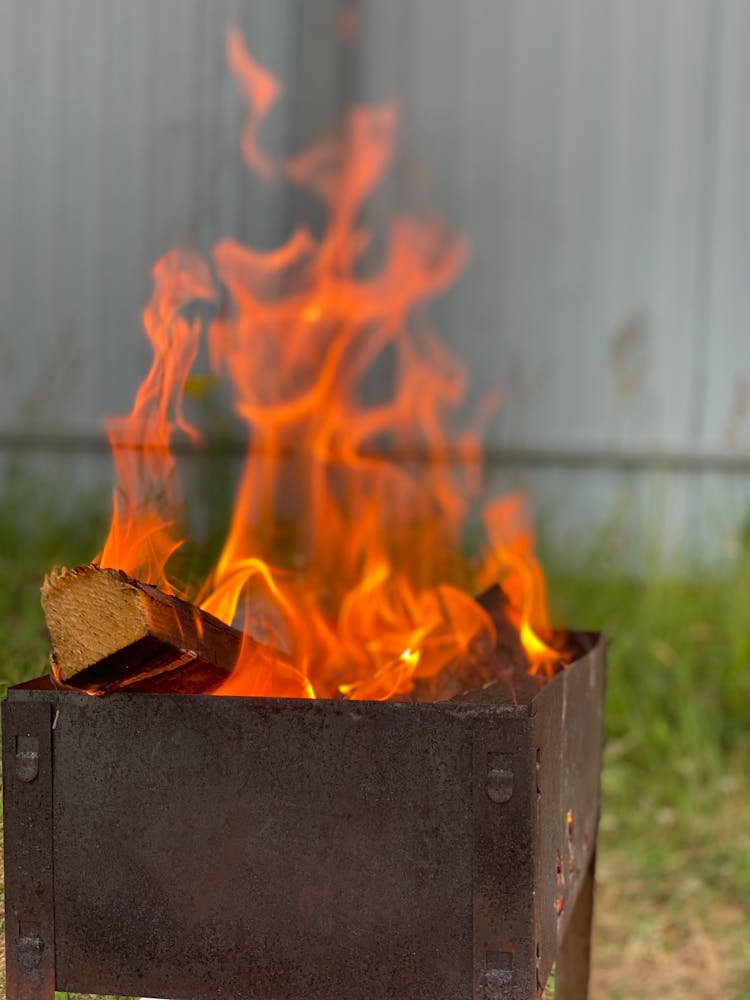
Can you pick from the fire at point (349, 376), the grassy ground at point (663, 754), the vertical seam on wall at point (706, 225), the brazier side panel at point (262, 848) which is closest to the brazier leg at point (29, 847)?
the brazier side panel at point (262, 848)

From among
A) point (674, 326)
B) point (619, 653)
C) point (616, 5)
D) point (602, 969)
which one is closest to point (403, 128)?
point (616, 5)

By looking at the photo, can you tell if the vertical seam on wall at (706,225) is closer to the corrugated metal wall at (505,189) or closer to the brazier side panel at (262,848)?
the corrugated metal wall at (505,189)

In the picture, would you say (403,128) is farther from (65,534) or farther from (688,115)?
(65,534)

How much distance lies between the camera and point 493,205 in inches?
166

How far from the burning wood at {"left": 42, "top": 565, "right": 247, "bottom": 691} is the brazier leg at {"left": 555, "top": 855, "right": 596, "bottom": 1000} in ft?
3.32

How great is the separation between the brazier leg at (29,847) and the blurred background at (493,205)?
284cm

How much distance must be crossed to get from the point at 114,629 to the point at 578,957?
3.81ft

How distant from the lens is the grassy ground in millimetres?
2545

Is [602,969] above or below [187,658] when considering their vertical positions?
below

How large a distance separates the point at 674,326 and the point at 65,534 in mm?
2052

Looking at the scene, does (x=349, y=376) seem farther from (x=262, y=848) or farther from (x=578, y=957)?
(x=262, y=848)

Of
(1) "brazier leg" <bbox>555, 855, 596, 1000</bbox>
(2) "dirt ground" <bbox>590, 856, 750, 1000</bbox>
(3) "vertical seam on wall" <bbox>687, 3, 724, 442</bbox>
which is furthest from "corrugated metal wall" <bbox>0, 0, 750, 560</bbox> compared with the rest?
(1) "brazier leg" <bbox>555, 855, 596, 1000</bbox>

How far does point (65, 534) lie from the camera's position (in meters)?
3.65

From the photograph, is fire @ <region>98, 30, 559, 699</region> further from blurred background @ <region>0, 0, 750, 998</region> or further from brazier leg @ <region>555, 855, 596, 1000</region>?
brazier leg @ <region>555, 855, 596, 1000</region>
